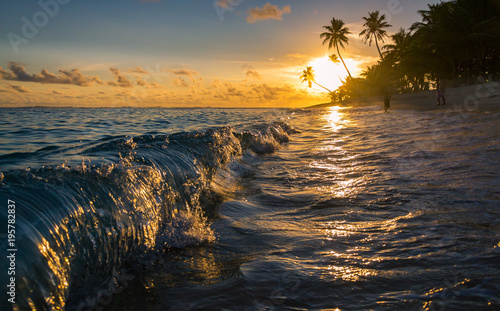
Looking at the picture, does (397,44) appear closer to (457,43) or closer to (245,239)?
(457,43)

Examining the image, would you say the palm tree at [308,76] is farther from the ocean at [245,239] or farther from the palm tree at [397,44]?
the ocean at [245,239]

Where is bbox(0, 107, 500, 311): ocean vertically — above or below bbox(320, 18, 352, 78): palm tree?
below

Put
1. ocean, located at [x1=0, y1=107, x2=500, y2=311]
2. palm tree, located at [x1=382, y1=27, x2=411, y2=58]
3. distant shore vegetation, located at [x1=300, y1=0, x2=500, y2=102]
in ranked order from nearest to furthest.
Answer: ocean, located at [x1=0, y1=107, x2=500, y2=311] < distant shore vegetation, located at [x1=300, y1=0, x2=500, y2=102] < palm tree, located at [x1=382, y1=27, x2=411, y2=58]

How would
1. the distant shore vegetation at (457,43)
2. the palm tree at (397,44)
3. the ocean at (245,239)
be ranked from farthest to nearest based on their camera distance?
the palm tree at (397,44) → the distant shore vegetation at (457,43) → the ocean at (245,239)

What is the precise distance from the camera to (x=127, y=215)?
3312mm

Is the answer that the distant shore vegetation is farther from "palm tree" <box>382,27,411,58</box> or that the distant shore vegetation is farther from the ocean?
the ocean

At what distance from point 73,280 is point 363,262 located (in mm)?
2264

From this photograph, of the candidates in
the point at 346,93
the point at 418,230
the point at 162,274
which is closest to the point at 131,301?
the point at 162,274

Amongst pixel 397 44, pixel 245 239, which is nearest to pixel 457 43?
pixel 397 44

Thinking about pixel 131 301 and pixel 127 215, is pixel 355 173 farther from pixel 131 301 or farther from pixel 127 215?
pixel 131 301

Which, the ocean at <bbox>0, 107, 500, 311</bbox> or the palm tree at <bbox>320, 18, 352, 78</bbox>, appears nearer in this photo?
the ocean at <bbox>0, 107, 500, 311</bbox>

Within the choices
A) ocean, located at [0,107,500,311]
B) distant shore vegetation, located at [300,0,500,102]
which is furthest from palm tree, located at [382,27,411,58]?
ocean, located at [0,107,500,311]

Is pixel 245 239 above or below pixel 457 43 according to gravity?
below

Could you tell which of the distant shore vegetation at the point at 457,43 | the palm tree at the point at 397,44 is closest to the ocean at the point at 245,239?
the distant shore vegetation at the point at 457,43
